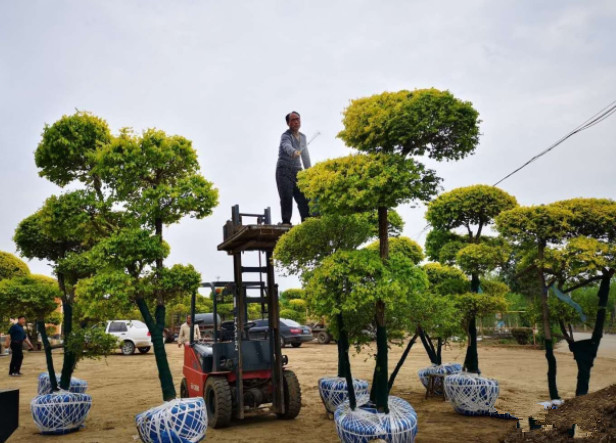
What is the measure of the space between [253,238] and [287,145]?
56.2 inches

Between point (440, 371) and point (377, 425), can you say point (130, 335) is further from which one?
point (377, 425)

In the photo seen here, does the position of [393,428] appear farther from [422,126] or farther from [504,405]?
[504,405]

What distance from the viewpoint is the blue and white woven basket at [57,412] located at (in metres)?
Result: 6.94

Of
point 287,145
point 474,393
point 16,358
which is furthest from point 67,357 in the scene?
point 16,358

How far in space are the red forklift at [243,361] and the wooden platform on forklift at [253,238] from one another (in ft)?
0.05

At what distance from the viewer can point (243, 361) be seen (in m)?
7.48

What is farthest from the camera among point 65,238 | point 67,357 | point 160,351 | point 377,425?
point 65,238

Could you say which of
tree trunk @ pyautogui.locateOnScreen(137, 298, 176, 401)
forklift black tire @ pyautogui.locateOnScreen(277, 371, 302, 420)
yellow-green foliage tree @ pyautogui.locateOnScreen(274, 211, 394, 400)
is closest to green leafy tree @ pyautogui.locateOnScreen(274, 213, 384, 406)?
yellow-green foliage tree @ pyautogui.locateOnScreen(274, 211, 394, 400)

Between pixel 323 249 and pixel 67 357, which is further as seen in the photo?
pixel 67 357

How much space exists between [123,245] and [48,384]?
3.41 m

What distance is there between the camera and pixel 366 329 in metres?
6.11

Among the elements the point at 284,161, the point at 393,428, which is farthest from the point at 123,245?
the point at 393,428

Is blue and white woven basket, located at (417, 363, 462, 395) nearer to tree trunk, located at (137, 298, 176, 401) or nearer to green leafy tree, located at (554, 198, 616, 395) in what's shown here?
green leafy tree, located at (554, 198, 616, 395)

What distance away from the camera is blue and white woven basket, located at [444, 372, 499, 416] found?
24.6ft
